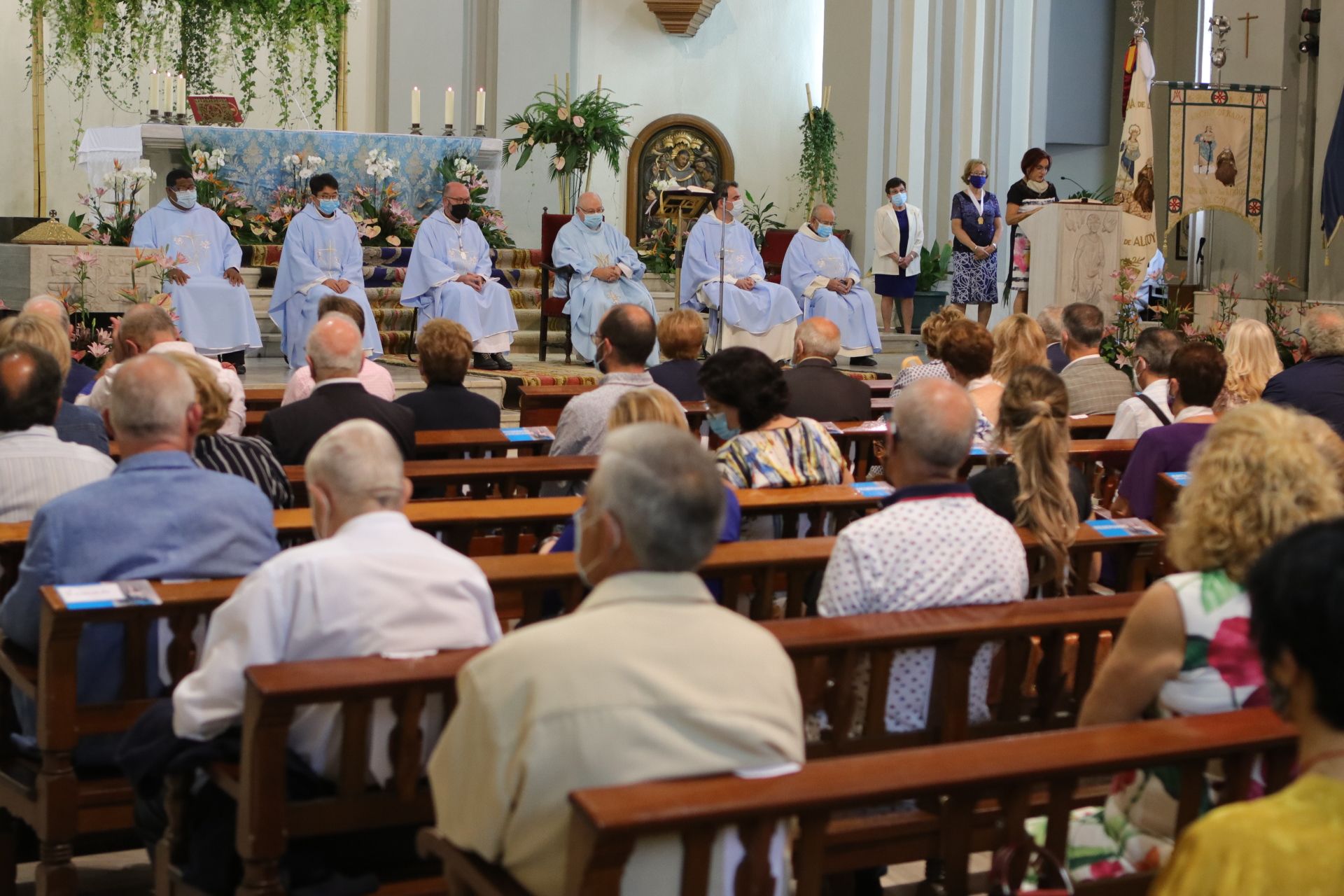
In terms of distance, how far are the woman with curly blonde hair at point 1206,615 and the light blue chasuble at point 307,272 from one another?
837 centimetres

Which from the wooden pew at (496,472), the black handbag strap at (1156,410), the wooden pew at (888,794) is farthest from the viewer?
the black handbag strap at (1156,410)

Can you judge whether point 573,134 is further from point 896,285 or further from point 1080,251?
point 1080,251

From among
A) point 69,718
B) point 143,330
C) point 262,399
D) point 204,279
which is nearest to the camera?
point 69,718

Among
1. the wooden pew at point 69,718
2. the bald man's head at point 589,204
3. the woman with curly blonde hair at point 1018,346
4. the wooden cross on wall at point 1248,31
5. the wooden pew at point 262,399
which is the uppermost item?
the wooden cross on wall at point 1248,31

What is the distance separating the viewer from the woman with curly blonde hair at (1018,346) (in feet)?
20.9

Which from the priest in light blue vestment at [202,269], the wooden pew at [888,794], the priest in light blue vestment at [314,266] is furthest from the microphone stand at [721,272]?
the wooden pew at [888,794]

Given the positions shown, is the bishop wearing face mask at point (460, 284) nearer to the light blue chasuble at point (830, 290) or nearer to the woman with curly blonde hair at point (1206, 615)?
the light blue chasuble at point (830, 290)

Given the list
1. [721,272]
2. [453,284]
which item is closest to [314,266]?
[453,284]

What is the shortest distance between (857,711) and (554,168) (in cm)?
1044

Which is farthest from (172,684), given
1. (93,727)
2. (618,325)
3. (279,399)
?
(279,399)

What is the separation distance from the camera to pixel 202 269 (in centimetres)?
1064

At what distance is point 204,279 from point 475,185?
2681 millimetres

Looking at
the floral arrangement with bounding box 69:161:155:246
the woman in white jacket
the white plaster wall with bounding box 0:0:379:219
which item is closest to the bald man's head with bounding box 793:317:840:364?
the floral arrangement with bounding box 69:161:155:246

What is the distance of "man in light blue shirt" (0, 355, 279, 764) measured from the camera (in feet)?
10.2
